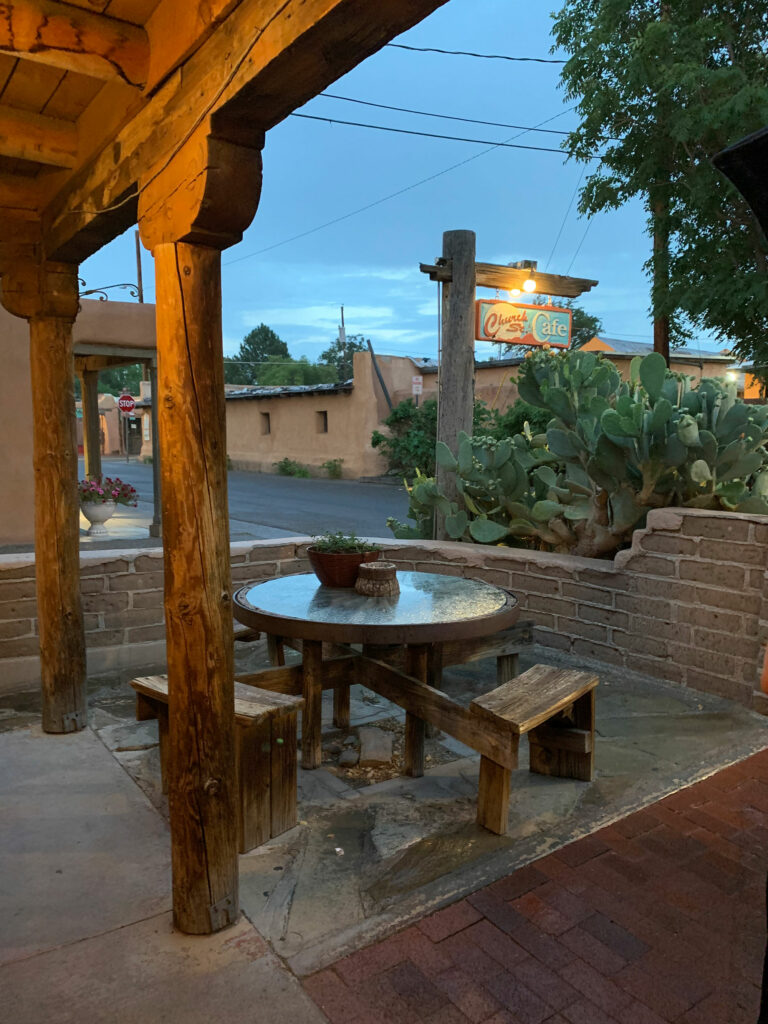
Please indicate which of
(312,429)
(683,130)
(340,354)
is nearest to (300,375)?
(340,354)

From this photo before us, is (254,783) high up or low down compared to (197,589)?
down

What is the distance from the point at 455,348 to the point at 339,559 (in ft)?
9.53

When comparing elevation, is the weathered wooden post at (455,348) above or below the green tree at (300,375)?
below

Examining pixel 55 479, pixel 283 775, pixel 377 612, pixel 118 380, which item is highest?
pixel 118 380

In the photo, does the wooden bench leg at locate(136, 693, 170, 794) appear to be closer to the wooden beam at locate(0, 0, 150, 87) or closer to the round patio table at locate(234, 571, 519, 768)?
the round patio table at locate(234, 571, 519, 768)

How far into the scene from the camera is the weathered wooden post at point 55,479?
3.48m

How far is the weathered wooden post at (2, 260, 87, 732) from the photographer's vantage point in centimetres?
348

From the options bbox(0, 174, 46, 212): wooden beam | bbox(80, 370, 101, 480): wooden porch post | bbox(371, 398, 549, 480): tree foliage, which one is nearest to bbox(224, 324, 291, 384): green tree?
bbox(371, 398, 549, 480): tree foliage

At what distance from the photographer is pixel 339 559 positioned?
3.59 m

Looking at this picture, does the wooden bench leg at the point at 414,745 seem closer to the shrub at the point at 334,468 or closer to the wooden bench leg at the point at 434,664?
the wooden bench leg at the point at 434,664

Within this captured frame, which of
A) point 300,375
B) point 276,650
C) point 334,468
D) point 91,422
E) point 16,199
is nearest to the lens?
point 16,199

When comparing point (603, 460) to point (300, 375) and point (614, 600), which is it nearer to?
point (614, 600)

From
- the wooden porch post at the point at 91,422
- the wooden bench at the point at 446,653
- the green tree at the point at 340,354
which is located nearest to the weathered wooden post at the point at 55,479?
the wooden bench at the point at 446,653

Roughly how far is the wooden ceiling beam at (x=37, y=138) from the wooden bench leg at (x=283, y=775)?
2.40 meters
